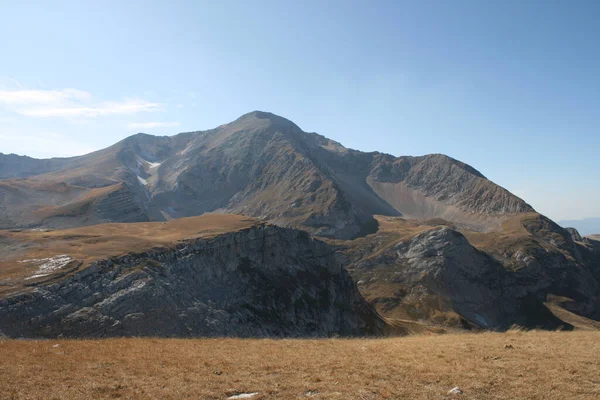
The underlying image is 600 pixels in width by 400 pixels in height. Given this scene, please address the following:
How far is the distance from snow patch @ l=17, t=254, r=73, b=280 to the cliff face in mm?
2971

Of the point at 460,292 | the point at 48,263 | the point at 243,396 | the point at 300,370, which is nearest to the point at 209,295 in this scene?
the point at 48,263

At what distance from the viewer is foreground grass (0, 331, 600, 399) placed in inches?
670

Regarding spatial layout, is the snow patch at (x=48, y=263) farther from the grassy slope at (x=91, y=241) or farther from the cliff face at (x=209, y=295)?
the cliff face at (x=209, y=295)

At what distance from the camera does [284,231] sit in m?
97.7

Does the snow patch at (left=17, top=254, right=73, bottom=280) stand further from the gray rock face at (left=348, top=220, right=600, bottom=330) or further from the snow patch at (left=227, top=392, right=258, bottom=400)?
the gray rock face at (left=348, top=220, right=600, bottom=330)

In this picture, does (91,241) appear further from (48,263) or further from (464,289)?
(464,289)

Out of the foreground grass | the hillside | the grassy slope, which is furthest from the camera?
→ the grassy slope

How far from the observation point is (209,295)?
65.0 metres

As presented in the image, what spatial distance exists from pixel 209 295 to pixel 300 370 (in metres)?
47.5

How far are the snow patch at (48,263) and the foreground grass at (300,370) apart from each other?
2651 cm

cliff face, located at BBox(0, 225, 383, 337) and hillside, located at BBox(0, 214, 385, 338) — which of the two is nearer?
cliff face, located at BBox(0, 225, 383, 337)

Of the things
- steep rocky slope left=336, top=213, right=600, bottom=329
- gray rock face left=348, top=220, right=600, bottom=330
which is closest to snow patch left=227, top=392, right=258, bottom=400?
steep rocky slope left=336, top=213, right=600, bottom=329

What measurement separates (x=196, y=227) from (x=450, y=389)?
75.7m

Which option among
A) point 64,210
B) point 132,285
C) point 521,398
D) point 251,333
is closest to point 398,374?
point 521,398
